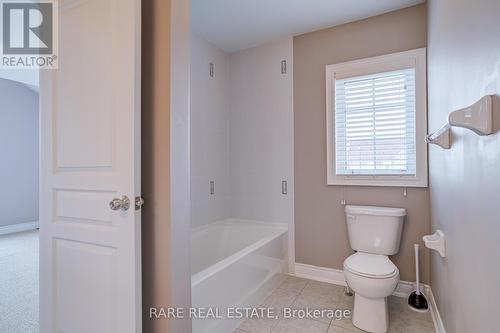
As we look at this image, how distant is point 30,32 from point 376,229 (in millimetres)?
3358

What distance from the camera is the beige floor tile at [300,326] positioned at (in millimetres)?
1716

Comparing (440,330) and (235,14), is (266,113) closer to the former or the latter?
(235,14)

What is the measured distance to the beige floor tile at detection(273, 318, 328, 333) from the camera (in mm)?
1716

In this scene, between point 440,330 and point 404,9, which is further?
point 404,9

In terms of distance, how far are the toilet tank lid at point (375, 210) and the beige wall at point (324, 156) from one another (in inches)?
4.4

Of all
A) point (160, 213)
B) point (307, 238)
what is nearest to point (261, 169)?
point (307, 238)

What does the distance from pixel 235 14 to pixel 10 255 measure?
3.86m

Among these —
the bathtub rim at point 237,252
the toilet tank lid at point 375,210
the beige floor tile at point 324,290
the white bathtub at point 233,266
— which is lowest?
the beige floor tile at point 324,290

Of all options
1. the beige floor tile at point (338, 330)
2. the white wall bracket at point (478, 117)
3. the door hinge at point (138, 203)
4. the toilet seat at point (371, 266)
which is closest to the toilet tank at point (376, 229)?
the toilet seat at point (371, 266)

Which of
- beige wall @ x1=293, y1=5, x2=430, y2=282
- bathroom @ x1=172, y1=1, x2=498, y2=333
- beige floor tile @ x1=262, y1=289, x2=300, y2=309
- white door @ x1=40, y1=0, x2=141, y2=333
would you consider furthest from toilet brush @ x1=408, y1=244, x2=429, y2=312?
white door @ x1=40, y1=0, x2=141, y2=333

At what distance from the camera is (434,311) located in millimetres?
1787

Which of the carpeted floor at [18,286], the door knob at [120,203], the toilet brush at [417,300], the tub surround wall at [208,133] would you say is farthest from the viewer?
the tub surround wall at [208,133]

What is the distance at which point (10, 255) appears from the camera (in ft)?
10.2

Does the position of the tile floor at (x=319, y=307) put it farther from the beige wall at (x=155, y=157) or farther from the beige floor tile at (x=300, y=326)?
the beige wall at (x=155, y=157)
